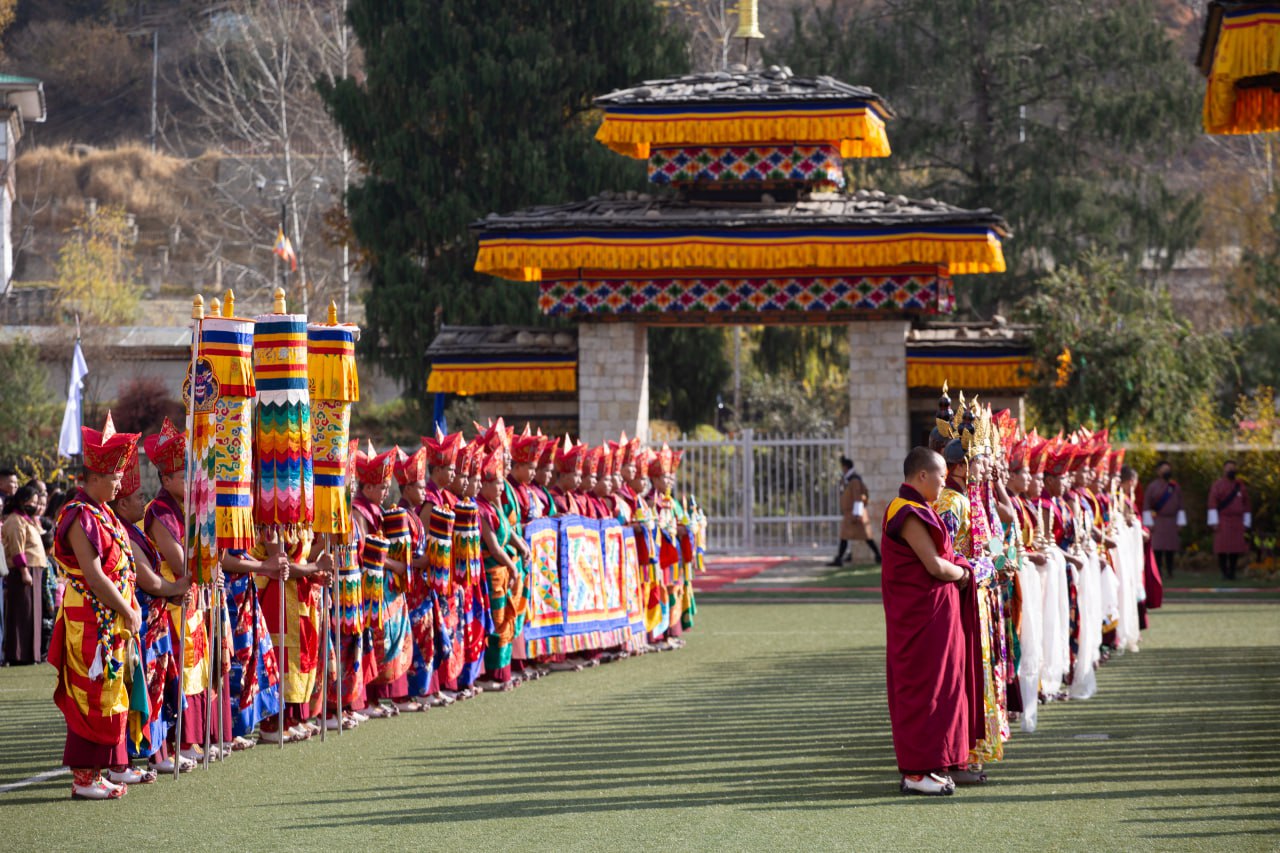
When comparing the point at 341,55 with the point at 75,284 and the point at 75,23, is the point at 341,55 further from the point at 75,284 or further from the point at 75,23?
the point at 75,23

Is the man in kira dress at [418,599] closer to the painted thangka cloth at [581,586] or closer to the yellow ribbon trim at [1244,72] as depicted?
the painted thangka cloth at [581,586]

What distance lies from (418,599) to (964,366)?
14189mm

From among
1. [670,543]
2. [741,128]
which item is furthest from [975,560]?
[741,128]

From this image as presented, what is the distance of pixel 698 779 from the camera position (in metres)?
9.29

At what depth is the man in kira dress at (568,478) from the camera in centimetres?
1504

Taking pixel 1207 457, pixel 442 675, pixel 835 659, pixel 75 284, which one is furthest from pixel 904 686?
pixel 75 284

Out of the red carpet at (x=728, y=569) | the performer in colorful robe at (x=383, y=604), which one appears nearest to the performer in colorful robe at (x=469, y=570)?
the performer in colorful robe at (x=383, y=604)

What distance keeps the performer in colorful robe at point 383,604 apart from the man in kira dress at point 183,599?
1.90m

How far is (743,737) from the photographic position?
1068 centimetres

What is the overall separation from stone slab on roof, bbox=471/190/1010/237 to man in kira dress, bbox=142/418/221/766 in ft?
47.3

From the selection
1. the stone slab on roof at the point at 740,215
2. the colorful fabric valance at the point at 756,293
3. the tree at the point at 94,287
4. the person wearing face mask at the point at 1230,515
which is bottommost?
the person wearing face mask at the point at 1230,515

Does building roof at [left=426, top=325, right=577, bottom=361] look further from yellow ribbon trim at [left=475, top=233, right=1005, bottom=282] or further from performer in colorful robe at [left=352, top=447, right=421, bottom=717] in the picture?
performer in colorful robe at [left=352, top=447, right=421, bottom=717]

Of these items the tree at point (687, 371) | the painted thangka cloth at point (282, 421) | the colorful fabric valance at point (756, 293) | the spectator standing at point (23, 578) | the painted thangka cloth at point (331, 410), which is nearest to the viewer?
the painted thangka cloth at point (282, 421)

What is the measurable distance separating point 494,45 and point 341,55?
7426 millimetres
